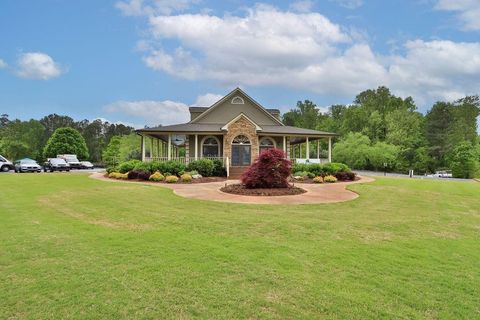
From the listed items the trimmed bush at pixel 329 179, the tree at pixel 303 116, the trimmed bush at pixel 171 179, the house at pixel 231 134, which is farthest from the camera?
the tree at pixel 303 116

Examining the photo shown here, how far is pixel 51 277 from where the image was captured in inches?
195

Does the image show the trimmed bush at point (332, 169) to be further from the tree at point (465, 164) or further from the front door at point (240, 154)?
the tree at point (465, 164)

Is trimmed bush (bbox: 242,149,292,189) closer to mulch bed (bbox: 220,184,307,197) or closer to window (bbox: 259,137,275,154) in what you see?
mulch bed (bbox: 220,184,307,197)

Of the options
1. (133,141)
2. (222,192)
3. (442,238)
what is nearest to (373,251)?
(442,238)

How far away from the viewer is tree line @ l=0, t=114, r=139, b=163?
207 feet

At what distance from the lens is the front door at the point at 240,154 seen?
27250mm

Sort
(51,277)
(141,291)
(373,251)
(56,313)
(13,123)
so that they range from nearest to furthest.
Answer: (56,313)
(141,291)
(51,277)
(373,251)
(13,123)

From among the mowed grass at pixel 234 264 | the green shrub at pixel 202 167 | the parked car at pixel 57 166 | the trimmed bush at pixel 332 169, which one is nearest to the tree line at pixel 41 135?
the parked car at pixel 57 166

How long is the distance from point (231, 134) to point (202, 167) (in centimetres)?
417

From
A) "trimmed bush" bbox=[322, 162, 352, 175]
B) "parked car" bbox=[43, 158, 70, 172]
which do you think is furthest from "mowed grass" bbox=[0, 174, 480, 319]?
"parked car" bbox=[43, 158, 70, 172]

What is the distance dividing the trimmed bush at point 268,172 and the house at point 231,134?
823 centimetres

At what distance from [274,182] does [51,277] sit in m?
12.2

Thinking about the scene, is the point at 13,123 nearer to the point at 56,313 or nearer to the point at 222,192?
the point at 222,192

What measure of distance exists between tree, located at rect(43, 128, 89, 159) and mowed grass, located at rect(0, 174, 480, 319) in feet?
174
